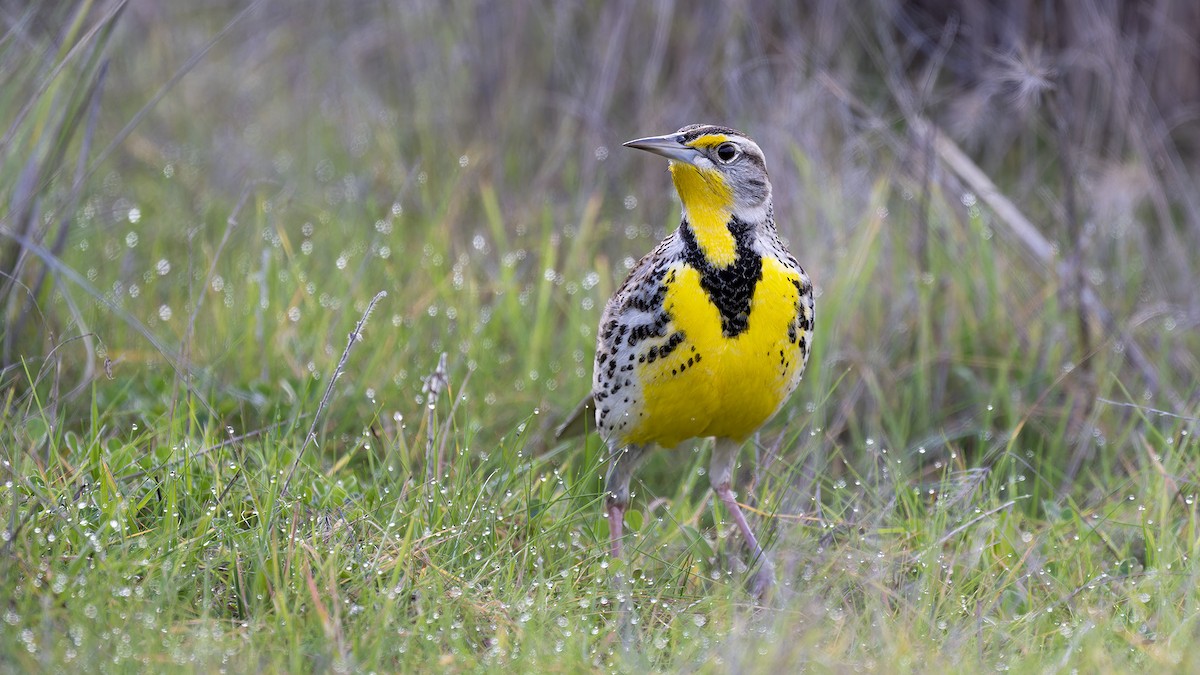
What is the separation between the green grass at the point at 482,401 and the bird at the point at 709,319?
23cm

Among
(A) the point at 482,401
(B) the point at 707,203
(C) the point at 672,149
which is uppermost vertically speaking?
(C) the point at 672,149

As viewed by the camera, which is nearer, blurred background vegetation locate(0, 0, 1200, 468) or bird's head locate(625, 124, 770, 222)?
bird's head locate(625, 124, 770, 222)

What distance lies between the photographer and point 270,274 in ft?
15.0

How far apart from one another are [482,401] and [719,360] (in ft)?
3.89

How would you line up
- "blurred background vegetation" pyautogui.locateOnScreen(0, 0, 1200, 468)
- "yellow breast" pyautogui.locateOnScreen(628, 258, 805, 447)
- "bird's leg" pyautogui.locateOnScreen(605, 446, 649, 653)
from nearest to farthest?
1. "yellow breast" pyautogui.locateOnScreen(628, 258, 805, 447)
2. "bird's leg" pyautogui.locateOnScreen(605, 446, 649, 653)
3. "blurred background vegetation" pyautogui.locateOnScreen(0, 0, 1200, 468)

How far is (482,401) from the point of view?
14.3ft

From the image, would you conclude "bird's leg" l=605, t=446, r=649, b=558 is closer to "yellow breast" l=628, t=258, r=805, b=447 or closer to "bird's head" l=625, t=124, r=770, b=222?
"yellow breast" l=628, t=258, r=805, b=447

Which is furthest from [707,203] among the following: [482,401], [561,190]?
[561,190]

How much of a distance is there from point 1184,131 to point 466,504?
4.46m

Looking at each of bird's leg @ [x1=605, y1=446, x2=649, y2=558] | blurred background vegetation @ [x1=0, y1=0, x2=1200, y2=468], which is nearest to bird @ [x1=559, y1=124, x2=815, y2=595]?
bird's leg @ [x1=605, y1=446, x2=649, y2=558]

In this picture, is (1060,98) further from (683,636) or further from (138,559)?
(138,559)

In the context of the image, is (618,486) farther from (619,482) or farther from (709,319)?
(709,319)

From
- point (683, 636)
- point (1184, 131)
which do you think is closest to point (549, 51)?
point (1184, 131)

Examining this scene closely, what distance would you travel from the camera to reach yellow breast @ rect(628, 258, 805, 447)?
3.39 meters
